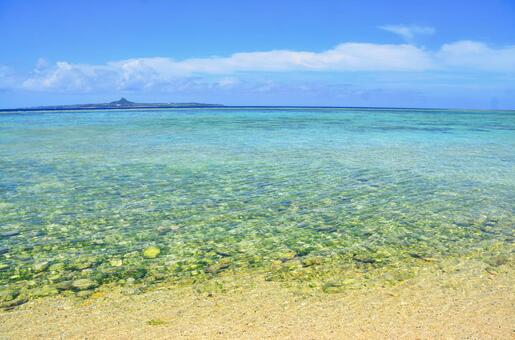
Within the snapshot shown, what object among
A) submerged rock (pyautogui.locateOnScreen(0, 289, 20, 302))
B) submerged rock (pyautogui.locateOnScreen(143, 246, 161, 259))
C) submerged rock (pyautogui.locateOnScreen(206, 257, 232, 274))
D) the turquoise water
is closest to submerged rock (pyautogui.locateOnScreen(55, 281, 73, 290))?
the turquoise water

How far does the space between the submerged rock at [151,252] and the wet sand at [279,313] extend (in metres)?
1.13

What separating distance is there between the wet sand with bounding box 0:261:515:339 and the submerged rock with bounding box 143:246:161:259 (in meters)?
1.13

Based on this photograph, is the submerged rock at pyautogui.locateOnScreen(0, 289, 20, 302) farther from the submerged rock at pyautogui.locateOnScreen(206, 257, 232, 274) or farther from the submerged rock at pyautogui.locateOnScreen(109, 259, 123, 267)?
the submerged rock at pyautogui.locateOnScreen(206, 257, 232, 274)

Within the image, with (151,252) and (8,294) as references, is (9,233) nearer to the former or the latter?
(8,294)

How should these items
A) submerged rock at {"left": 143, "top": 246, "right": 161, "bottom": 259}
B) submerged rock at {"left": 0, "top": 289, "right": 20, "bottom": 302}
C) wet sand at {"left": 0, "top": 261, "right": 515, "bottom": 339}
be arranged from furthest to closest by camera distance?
submerged rock at {"left": 143, "top": 246, "right": 161, "bottom": 259}
submerged rock at {"left": 0, "top": 289, "right": 20, "bottom": 302}
wet sand at {"left": 0, "top": 261, "right": 515, "bottom": 339}

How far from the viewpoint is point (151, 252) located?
5953mm

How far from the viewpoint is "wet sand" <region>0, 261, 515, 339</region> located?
384 centimetres

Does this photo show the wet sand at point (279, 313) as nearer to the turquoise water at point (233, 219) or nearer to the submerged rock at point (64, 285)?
the submerged rock at point (64, 285)

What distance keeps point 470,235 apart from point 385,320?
355 centimetres

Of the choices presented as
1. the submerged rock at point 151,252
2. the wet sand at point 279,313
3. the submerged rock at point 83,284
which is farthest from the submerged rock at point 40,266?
the submerged rock at point 151,252

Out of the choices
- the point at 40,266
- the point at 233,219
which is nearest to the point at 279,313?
the point at 40,266

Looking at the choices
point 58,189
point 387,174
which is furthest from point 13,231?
point 387,174

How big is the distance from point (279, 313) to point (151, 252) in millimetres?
2520

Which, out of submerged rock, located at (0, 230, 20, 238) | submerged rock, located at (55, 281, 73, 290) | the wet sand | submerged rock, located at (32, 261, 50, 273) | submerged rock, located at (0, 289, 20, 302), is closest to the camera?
the wet sand
